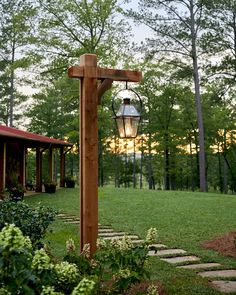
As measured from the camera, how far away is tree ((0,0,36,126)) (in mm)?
22953

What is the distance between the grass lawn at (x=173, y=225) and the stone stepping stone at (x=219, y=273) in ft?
0.48

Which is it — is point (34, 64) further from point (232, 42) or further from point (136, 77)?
point (136, 77)

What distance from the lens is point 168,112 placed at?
95.8 ft

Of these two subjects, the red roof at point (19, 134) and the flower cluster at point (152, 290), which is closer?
the flower cluster at point (152, 290)

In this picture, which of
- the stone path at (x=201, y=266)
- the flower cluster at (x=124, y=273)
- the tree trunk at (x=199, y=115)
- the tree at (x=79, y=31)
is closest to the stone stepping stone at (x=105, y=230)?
the stone path at (x=201, y=266)

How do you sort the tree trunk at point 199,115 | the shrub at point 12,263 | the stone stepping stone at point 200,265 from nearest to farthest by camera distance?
the shrub at point 12,263, the stone stepping stone at point 200,265, the tree trunk at point 199,115

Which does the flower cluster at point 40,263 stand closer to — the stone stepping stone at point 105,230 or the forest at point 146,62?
the stone stepping stone at point 105,230

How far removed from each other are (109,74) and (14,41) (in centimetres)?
2320

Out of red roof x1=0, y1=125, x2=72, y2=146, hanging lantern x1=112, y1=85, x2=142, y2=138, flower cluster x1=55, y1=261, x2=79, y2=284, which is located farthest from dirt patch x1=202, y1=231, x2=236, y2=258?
red roof x1=0, y1=125, x2=72, y2=146

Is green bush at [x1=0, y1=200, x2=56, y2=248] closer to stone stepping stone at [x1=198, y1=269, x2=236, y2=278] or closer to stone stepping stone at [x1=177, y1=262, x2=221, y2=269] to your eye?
stone stepping stone at [x1=177, y1=262, x2=221, y2=269]

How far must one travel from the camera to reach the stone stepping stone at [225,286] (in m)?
4.25

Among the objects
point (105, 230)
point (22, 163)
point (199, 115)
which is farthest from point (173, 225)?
point (199, 115)

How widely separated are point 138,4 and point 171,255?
1753 centimetres

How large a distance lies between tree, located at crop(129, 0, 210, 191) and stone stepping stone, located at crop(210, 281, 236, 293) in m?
16.3
